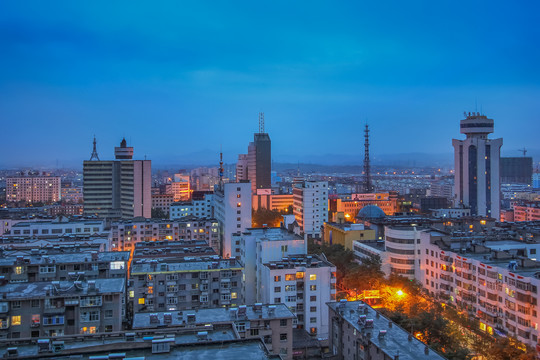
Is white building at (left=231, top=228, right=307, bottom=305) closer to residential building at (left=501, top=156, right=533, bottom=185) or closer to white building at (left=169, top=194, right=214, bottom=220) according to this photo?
white building at (left=169, top=194, right=214, bottom=220)

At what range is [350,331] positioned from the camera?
47.5ft

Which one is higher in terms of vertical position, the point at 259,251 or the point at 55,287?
the point at 55,287

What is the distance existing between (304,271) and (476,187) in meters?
34.1

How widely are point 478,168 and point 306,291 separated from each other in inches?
1348

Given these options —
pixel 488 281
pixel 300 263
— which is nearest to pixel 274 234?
pixel 300 263

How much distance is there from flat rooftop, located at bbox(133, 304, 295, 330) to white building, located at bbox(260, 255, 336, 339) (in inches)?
148

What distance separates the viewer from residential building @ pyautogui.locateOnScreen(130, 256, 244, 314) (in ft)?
60.0

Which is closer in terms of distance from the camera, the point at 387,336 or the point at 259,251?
the point at 387,336

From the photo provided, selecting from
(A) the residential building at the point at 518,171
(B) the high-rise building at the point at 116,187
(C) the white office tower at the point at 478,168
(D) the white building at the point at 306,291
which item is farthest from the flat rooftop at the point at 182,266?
(A) the residential building at the point at 518,171

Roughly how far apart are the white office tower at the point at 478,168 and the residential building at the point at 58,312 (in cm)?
4074

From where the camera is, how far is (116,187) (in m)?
48.3

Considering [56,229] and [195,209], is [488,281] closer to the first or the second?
[56,229]

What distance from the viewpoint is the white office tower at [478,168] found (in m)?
48.2

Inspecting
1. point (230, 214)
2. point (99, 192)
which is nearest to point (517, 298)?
point (230, 214)
